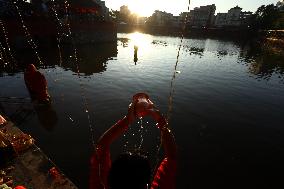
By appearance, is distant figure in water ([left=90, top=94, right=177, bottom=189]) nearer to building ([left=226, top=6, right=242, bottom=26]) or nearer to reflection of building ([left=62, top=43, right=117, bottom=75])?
reflection of building ([left=62, top=43, right=117, bottom=75])

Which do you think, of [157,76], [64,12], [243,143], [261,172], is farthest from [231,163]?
[64,12]

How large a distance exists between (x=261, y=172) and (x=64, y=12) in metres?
43.3

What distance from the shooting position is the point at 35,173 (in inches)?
287

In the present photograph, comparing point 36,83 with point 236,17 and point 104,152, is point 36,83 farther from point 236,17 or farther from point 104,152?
point 236,17

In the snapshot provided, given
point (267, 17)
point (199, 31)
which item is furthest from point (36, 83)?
point (199, 31)

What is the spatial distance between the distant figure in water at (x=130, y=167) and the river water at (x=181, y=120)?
5.88m

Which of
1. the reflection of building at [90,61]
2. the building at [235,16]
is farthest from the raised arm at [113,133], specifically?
the building at [235,16]

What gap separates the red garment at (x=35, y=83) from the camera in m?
13.8

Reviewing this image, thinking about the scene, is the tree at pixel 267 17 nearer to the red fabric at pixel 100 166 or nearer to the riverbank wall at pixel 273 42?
the riverbank wall at pixel 273 42

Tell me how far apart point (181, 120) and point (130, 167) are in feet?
38.3

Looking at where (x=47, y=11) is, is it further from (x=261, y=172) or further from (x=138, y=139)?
(x=261, y=172)

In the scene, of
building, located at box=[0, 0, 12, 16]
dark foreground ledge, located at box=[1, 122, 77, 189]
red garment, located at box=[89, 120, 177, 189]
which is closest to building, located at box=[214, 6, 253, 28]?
building, located at box=[0, 0, 12, 16]

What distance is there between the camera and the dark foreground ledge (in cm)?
688

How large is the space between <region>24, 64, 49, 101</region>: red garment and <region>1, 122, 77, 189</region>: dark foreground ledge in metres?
6.73
